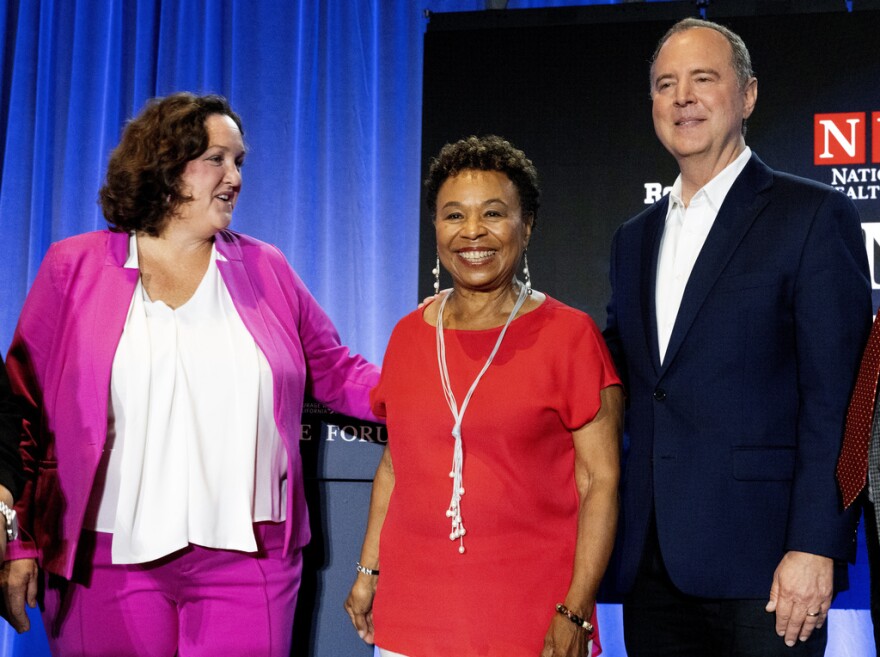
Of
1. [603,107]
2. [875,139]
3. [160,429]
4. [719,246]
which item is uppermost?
[603,107]

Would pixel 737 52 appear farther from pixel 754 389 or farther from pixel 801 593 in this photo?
pixel 801 593

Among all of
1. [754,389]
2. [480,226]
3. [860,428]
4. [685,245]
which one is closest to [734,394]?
[754,389]

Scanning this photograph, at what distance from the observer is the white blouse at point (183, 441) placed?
81.1 inches

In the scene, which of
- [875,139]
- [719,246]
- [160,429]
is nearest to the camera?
[719,246]

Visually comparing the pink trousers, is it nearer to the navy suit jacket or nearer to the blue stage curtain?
the navy suit jacket

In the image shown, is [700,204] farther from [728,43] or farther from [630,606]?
[630,606]

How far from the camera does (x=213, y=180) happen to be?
2.28 meters

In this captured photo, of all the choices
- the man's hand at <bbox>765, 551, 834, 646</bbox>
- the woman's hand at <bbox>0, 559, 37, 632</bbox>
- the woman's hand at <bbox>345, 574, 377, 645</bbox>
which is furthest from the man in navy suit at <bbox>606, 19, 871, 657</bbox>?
the woman's hand at <bbox>0, 559, 37, 632</bbox>

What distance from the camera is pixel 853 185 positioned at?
3.08m

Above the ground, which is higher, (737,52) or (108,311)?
(737,52)

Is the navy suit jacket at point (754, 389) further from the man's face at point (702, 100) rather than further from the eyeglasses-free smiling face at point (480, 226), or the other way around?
the eyeglasses-free smiling face at point (480, 226)

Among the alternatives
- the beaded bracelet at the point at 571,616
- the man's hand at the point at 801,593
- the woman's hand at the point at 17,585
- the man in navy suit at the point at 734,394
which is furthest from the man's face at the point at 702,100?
the woman's hand at the point at 17,585

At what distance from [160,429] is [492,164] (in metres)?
0.91

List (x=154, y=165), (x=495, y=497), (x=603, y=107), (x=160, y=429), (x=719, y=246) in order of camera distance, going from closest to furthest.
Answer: (x=495, y=497) < (x=719, y=246) < (x=160, y=429) < (x=154, y=165) < (x=603, y=107)
